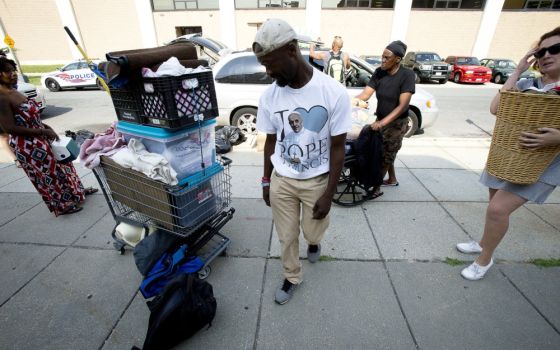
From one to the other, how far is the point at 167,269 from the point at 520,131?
2910 mm

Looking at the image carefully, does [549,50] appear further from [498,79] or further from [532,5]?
[532,5]

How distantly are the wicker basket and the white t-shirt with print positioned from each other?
1.24m

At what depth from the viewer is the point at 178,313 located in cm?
192

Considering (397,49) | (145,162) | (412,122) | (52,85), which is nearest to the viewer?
(145,162)

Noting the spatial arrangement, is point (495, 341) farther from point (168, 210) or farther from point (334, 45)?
point (334, 45)

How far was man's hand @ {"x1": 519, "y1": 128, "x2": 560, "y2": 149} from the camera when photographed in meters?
1.84

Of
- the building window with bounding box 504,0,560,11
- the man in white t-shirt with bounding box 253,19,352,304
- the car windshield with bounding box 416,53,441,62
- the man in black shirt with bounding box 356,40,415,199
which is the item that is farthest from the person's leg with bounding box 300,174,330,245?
the building window with bounding box 504,0,560,11

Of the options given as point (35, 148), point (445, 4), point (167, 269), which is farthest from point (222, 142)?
point (445, 4)

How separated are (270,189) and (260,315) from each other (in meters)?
1.04

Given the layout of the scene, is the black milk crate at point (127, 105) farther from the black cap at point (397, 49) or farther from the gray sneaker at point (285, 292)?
the black cap at point (397, 49)

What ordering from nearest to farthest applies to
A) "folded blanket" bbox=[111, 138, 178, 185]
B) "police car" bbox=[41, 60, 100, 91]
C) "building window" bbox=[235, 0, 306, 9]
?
"folded blanket" bbox=[111, 138, 178, 185] < "police car" bbox=[41, 60, 100, 91] < "building window" bbox=[235, 0, 306, 9]

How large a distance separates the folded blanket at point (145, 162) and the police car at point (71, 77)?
15513 mm

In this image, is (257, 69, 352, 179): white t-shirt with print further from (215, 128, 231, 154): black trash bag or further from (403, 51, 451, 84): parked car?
(403, 51, 451, 84): parked car

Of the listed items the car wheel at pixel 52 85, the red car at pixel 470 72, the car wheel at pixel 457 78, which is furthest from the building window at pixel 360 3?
the car wheel at pixel 52 85
